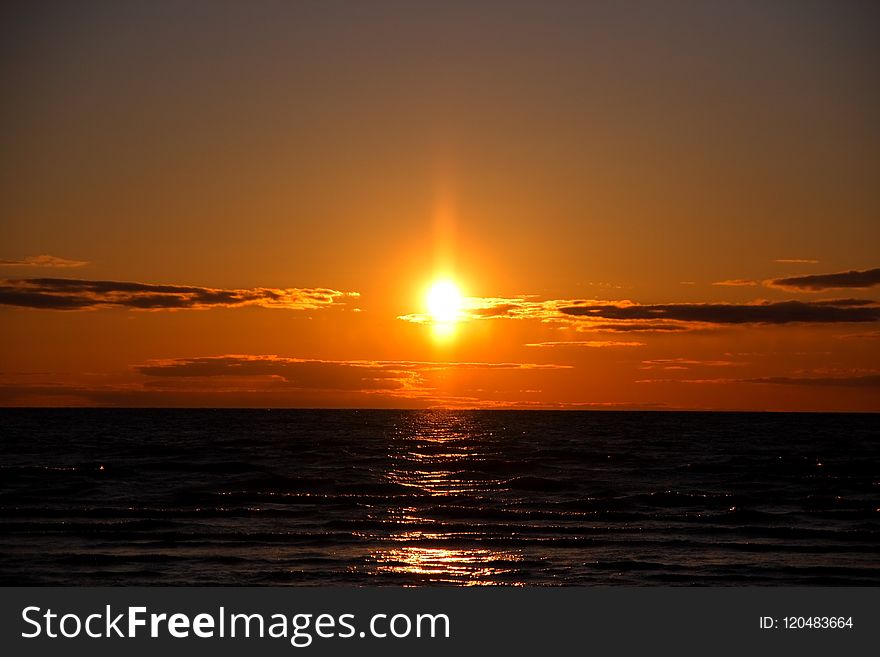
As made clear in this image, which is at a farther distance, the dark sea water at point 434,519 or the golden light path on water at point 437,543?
the dark sea water at point 434,519

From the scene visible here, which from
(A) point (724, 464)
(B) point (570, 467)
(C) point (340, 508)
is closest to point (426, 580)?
(C) point (340, 508)

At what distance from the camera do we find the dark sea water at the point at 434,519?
22172mm

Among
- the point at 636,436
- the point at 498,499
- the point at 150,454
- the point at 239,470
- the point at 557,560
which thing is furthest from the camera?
the point at 636,436

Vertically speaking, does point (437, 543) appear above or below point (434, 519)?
below

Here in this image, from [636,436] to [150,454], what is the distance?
4540 centimetres

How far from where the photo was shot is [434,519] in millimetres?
30672

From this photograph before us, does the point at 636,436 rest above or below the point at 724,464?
above

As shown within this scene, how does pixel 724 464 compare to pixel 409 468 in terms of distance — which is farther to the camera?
pixel 724 464

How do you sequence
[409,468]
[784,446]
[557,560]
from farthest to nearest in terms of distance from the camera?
[784,446] < [409,468] < [557,560]

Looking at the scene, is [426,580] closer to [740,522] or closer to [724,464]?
[740,522]

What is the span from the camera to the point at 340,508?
33.0 meters

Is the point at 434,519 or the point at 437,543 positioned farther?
the point at 434,519

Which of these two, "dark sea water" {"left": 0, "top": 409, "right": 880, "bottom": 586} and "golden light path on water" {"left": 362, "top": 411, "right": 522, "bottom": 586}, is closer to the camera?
"golden light path on water" {"left": 362, "top": 411, "right": 522, "bottom": 586}

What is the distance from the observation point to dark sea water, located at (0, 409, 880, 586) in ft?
72.7
